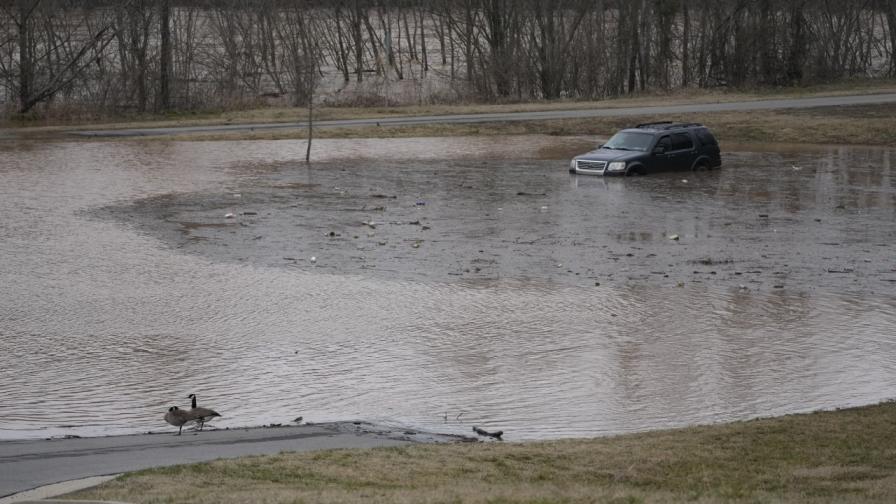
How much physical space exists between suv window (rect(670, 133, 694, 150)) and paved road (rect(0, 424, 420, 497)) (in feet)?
83.4

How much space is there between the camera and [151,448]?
38.5 ft

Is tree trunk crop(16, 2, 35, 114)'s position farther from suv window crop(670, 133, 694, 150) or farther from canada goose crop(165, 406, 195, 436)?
canada goose crop(165, 406, 195, 436)

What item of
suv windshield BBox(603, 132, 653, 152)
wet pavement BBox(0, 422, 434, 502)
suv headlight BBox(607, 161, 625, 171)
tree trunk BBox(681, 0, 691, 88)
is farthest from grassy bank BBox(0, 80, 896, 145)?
wet pavement BBox(0, 422, 434, 502)

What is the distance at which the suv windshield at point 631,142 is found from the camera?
36.4 metres

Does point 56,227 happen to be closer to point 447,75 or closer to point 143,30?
point 143,30

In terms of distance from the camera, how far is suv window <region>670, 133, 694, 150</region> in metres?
36.7

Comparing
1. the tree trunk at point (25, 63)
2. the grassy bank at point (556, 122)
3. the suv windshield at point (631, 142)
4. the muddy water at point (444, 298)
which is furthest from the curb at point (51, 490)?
the tree trunk at point (25, 63)

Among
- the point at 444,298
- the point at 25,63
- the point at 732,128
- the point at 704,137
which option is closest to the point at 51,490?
the point at 444,298

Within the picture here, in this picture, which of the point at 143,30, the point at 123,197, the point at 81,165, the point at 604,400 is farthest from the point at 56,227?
the point at 143,30

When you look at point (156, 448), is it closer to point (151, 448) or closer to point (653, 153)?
point (151, 448)

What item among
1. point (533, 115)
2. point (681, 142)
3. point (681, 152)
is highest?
point (533, 115)

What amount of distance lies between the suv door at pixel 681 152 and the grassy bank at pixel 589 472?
24.8m

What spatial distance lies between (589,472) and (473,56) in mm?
58406

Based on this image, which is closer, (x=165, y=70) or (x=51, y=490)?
(x=51, y=490)
